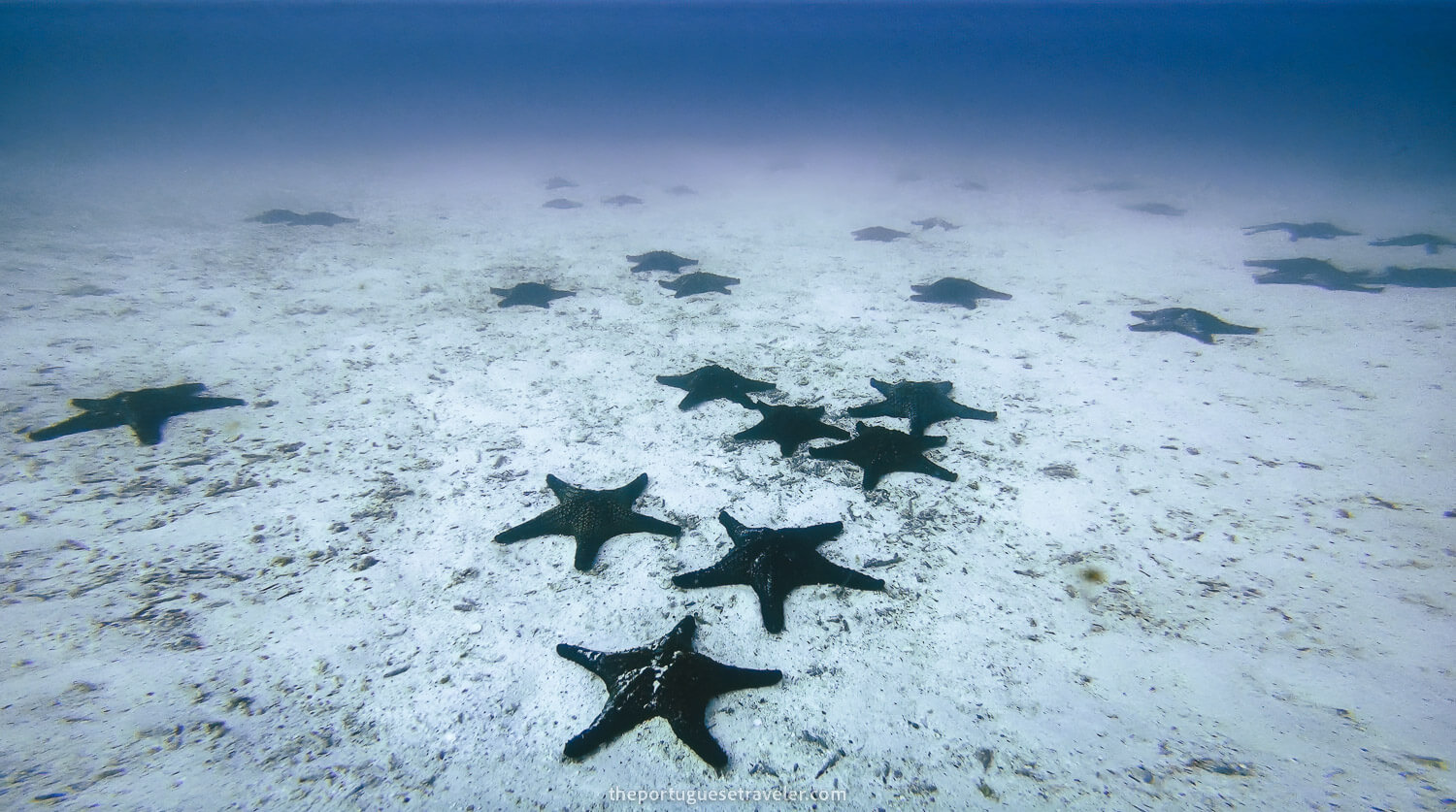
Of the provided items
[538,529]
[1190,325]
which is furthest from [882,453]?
[1190,325]

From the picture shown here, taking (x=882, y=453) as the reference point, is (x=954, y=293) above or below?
above

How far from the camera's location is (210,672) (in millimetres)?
3111

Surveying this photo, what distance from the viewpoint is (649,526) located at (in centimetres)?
419

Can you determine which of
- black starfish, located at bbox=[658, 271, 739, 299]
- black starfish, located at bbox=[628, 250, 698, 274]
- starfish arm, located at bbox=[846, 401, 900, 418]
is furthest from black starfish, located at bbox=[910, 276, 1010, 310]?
black starfish, located at bbox=[628, 250, 698, 274]

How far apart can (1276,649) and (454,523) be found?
5.98m

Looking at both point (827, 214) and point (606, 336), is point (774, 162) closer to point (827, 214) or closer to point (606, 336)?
point (827, 214)

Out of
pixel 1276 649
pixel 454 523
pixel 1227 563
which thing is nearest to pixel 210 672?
pixel 454 523

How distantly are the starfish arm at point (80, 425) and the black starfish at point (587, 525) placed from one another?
15.4ft

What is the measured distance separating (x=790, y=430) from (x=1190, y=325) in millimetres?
7326

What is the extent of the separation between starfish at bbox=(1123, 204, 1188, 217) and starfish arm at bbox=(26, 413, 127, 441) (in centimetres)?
2851

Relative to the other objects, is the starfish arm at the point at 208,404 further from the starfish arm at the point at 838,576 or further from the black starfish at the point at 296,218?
the black starfish at the point at 296,218

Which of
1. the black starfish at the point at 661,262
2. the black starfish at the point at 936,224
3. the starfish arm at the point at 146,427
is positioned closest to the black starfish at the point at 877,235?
the black starfish at the point at 936,224

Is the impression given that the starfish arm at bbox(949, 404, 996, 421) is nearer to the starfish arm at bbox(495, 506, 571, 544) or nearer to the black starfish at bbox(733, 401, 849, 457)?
the black starfish at bbox(733, 401, 849, 457)

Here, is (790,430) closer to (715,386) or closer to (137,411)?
(715,386)
